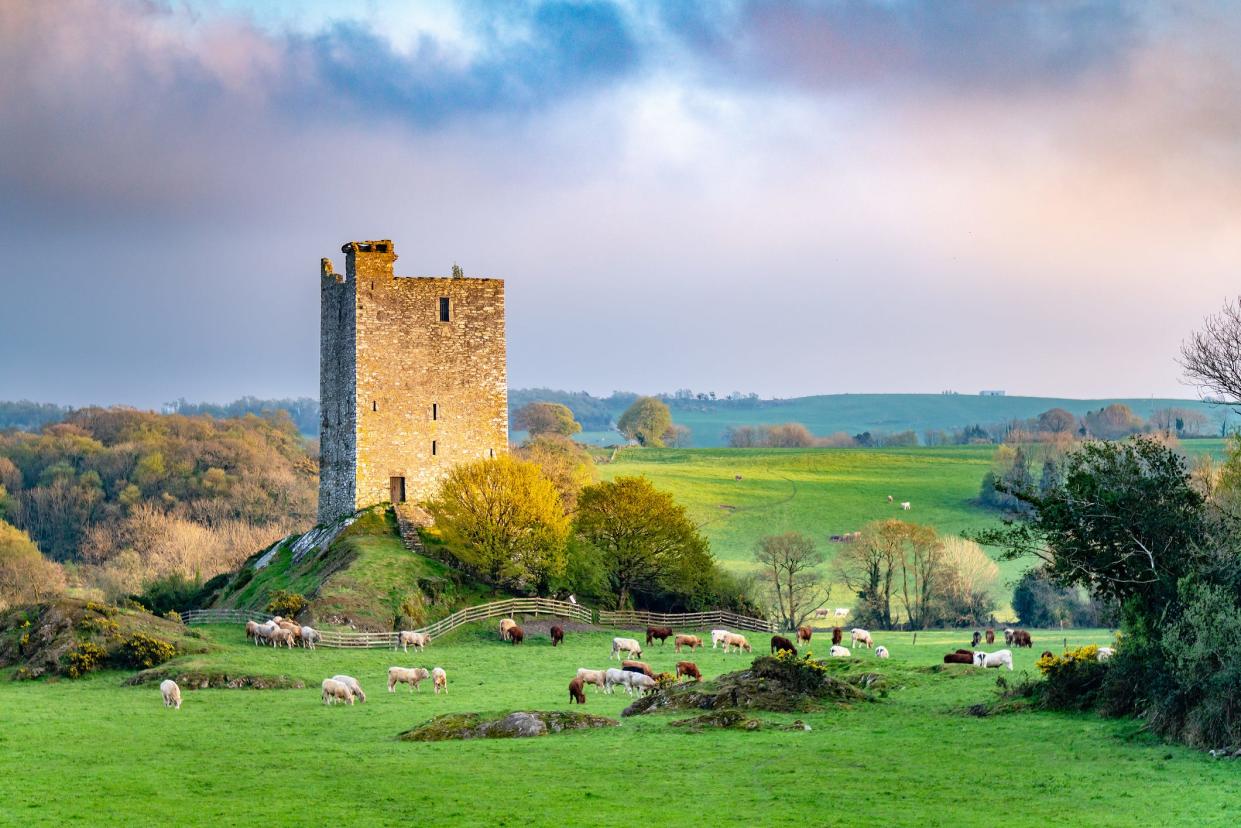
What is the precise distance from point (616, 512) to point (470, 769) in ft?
113

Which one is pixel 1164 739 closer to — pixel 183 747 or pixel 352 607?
pixel 183 747

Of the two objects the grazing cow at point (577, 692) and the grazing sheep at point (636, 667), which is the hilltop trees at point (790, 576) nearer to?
the grazing sheep at point (636, 667)

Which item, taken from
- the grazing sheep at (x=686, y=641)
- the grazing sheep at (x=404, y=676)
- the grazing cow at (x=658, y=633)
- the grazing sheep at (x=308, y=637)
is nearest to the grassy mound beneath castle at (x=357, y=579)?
the grazing sheep at (x=308, y=637)

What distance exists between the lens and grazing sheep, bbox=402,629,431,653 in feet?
153

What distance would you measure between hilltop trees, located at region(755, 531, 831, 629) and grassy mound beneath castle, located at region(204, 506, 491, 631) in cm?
2187

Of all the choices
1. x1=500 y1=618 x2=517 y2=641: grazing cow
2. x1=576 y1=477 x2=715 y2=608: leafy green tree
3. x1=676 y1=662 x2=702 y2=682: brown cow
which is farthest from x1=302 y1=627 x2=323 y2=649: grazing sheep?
x1=576 y1=477 x2=715 y2=608: leafy green tree

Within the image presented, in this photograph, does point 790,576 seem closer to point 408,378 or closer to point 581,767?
point 408,378

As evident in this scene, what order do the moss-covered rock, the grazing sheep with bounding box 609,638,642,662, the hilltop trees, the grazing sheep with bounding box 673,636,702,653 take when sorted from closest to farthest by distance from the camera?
1. the moss-covered rock
2. the grazing sheep with bounding box 609,638,642,662
3. the grazing sheep with bounding box 673,636,702,653
4. the hilltop trees

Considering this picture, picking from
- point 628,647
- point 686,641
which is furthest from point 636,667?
point 686,641

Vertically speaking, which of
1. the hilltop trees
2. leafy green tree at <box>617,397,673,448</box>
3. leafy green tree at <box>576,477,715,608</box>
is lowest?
the hilltop trees

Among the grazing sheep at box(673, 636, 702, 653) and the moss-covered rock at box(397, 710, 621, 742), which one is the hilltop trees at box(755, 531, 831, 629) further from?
the moss-covered rock at box(397, 710, 621, 742)

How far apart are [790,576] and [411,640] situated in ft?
100

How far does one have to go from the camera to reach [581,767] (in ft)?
86.1

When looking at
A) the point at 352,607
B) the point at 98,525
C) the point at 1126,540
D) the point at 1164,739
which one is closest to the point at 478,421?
the point at 352,607
